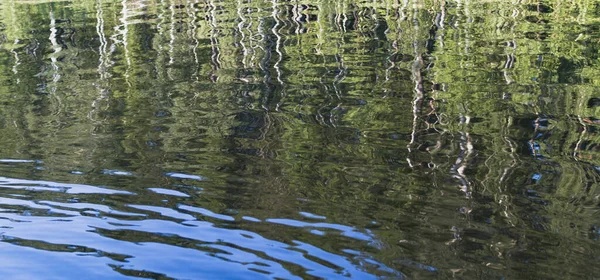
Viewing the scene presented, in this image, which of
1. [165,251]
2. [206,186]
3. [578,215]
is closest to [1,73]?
[206,186]

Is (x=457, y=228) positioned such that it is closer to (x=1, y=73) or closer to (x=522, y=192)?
(x=522, y=192)

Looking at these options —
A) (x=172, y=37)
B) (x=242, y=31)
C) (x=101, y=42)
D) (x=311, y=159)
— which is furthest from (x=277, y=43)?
(x=311, y=159)

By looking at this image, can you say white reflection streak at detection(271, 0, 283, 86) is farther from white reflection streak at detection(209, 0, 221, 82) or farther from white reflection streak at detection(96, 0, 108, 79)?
white reflection streak at detection(96, 0, 108, 79)

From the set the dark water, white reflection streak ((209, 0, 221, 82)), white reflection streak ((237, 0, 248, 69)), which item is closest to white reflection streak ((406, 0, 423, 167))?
the dark water

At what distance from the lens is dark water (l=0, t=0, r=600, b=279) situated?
616cm

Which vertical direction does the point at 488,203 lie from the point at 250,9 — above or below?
below

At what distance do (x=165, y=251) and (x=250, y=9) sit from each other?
989 inches

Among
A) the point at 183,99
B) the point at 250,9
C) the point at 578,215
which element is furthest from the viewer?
the point at 250,9

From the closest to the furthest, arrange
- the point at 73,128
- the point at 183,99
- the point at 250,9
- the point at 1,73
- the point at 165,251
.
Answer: the point at 165,251
the point at 73,128
the point at 183,99
the point at 1,73
the point at 250,9

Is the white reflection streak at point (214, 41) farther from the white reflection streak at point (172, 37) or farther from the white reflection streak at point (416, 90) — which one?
the white reflection streak at point (416, 90)

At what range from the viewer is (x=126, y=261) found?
611 centimetres

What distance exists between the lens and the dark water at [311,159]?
6.16 m

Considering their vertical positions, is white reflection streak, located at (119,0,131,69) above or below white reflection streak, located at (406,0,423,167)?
above

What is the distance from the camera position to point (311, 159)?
29.7ft
